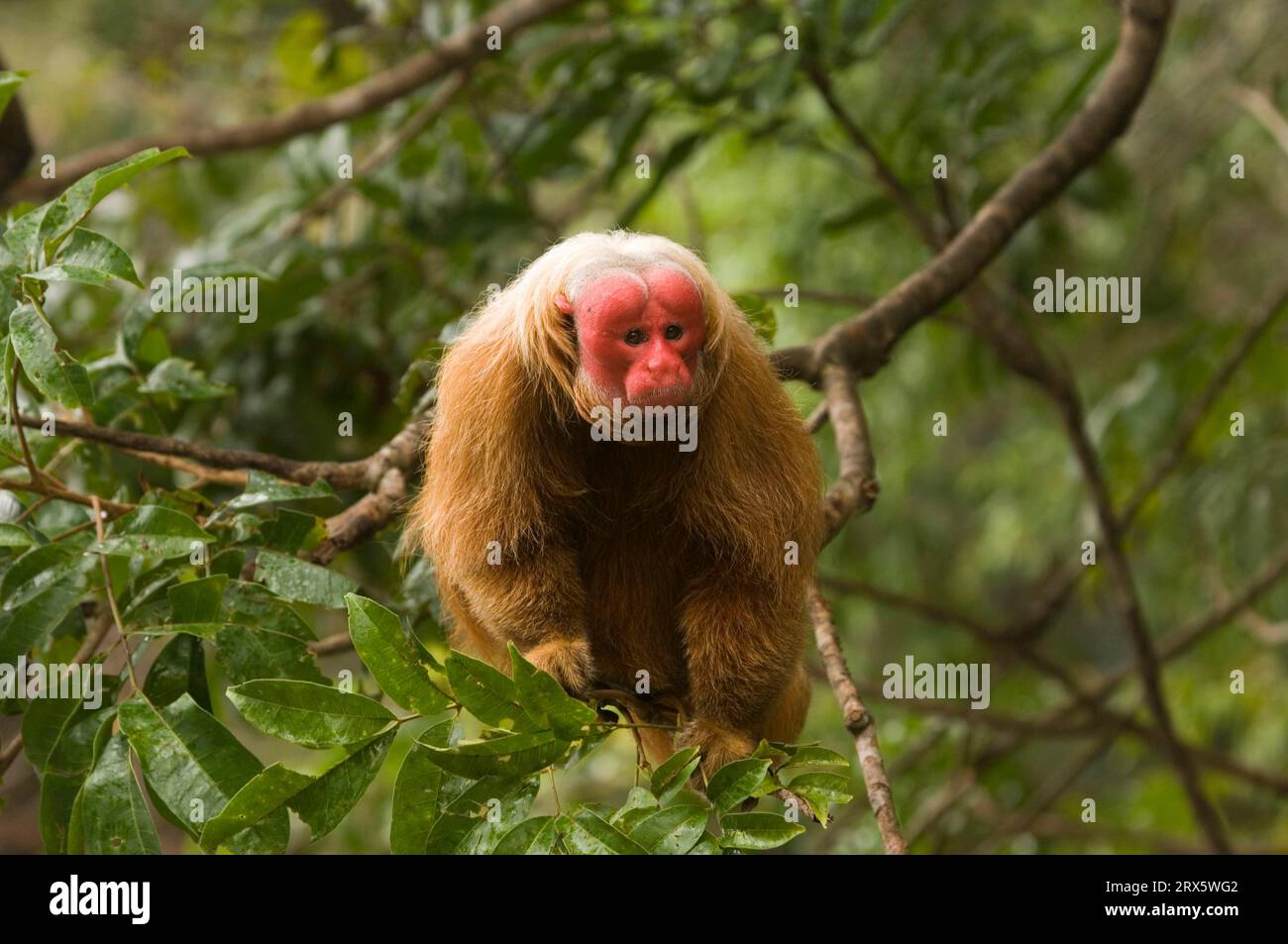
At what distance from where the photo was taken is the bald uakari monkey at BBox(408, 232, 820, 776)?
7.95 feet

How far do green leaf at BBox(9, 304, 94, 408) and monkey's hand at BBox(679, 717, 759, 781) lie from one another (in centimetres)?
131

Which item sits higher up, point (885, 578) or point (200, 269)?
point (200, 269)

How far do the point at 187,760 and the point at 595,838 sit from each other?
68cm

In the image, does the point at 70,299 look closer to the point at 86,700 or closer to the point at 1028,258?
the point at 86,700

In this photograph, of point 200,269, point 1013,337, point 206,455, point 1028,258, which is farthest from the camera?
point 1028,258

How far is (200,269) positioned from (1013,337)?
2593 mm

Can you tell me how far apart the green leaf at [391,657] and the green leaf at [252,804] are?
0.19 m

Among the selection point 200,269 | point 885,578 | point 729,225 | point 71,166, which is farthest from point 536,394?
point 729,225

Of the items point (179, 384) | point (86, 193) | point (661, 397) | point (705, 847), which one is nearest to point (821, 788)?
point (705, 847)

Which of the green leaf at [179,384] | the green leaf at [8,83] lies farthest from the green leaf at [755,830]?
the green leaf at [8,83]

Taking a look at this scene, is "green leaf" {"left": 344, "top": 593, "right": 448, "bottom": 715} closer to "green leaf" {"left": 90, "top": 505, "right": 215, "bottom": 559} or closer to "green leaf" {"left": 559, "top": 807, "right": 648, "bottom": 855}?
"green leaf" {"left": 559, "top": 807, "right": 648, "bottom": 855}

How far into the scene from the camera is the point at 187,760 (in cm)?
194

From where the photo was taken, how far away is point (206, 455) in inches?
99.3

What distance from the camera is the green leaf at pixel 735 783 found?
1887mm
